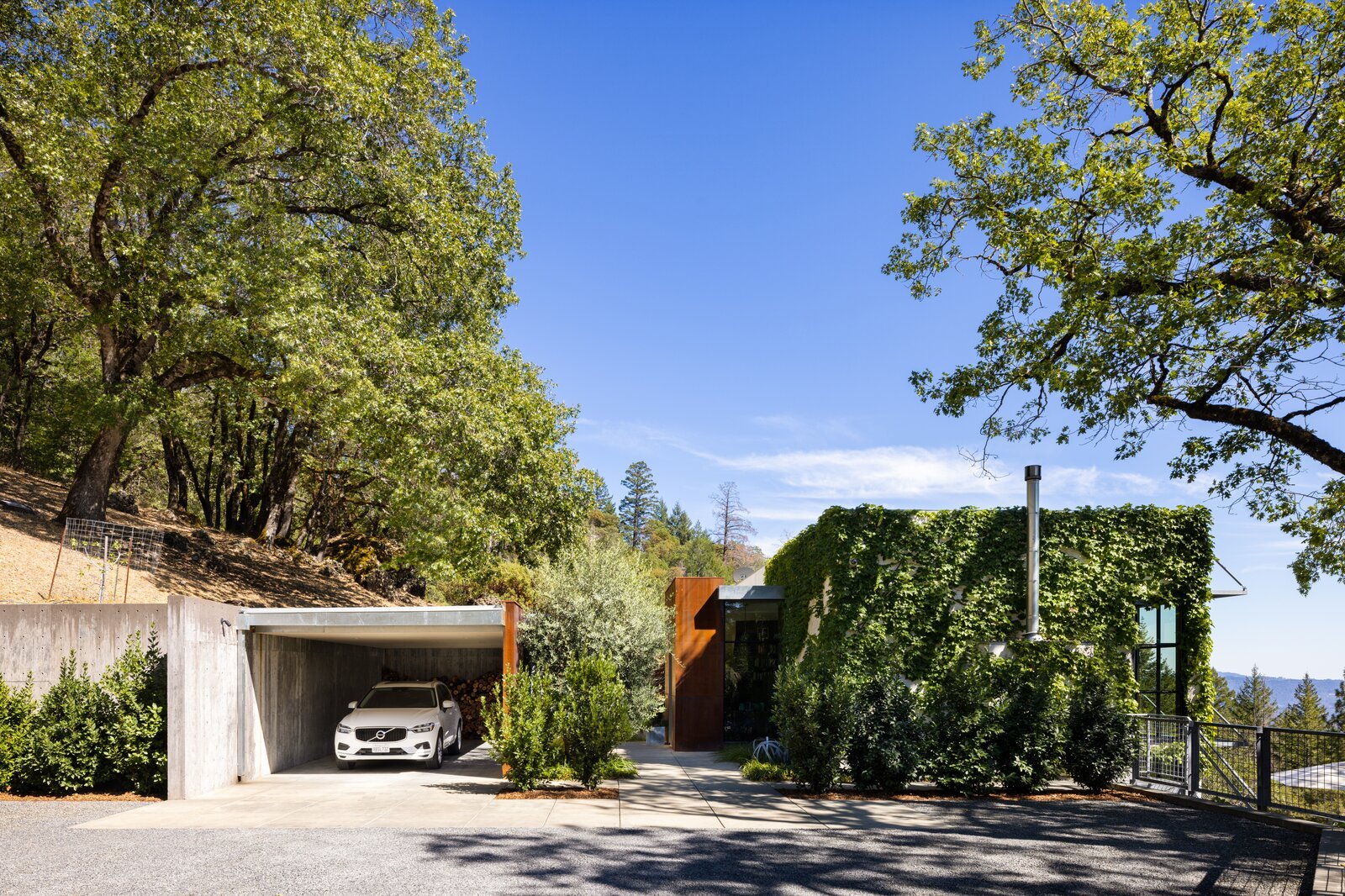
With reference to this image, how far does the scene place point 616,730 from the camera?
1094 centimetres

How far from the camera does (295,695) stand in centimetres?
1378

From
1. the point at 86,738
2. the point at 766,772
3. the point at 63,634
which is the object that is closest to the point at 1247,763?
the point at 766,772

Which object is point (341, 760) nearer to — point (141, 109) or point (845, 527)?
point (845, 527)

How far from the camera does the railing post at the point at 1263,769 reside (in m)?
9.98

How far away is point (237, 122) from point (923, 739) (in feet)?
54.8

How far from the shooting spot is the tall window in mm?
13617

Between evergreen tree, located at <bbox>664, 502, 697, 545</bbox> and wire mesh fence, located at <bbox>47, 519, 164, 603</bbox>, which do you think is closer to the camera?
wire mesh fence, located at <bbox>47, 519, 164, 603</bbox>

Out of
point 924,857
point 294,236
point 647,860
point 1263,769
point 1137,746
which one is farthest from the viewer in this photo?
point 294,236

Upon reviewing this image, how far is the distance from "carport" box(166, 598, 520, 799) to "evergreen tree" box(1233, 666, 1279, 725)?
61513 mm

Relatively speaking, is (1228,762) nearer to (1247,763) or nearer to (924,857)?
(1247,763)

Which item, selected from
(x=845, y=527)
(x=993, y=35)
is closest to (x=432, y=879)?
(x=845, y=527)

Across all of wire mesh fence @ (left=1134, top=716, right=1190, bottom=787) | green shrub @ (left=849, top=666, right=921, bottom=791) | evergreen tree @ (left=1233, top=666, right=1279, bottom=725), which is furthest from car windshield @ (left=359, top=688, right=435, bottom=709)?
evergreen tree @ (left=1233, top=666, right=1279, bottom=725)

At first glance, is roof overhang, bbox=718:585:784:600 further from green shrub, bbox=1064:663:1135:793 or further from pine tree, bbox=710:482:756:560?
pine tree, bbox=710:482:756:560

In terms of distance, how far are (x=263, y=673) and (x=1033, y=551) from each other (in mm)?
11855
